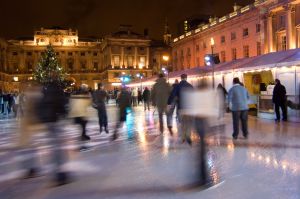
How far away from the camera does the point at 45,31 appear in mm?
101500

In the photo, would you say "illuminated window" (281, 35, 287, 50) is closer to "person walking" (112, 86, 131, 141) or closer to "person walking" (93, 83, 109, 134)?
"person walking" (93, 83, 109, 134)

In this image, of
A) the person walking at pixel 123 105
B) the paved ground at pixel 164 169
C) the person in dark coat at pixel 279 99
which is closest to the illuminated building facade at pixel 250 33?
the person in dark coat at pixel 279 99

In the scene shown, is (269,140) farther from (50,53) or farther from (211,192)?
(50,53)

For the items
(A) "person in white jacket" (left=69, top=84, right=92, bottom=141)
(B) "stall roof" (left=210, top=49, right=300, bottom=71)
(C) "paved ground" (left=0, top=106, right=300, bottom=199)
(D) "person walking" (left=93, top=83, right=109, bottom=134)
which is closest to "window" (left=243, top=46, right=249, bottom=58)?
(B) "stall roof" (left=210, top=49, right=300, bottom=71)

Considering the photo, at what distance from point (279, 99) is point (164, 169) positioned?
9.63m

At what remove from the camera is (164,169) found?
682cm

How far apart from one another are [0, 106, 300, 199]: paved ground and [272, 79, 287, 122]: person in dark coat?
173 inches

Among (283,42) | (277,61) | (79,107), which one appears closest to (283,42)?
(283,42)

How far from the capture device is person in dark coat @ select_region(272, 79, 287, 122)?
15.0 metres

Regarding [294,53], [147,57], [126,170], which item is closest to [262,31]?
[294,53]

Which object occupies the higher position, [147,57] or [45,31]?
[45,31]

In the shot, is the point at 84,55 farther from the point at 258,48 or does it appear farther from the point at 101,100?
the point at 101,100

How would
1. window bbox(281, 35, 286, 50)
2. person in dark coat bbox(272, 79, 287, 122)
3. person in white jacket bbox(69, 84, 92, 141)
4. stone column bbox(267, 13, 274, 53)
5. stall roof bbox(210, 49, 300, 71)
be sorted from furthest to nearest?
1. stone column bbox(267, 13, 274, 53)
2. window bbox(281, 35, 286, 50)
3. stall roof bbox(210, 49, 300, 71)
4. person in dark coat bbox(272, 79, 287, 122)
5. person in white jacket bbox(69, 84, 92, 141)

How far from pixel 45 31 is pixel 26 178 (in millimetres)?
99920
